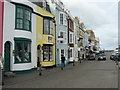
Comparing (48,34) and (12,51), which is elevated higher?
(48,34)

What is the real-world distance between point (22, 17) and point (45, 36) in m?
5.64

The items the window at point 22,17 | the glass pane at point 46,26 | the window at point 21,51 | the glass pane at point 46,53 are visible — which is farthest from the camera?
the glass pane at point 46,26

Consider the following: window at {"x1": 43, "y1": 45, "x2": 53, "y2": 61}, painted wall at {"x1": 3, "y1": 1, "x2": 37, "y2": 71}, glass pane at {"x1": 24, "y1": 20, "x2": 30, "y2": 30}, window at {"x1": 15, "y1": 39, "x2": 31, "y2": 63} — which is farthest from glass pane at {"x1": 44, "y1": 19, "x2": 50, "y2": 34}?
window at {"x1": 15, "y1": 39, "x2": 31, "y2": 63}

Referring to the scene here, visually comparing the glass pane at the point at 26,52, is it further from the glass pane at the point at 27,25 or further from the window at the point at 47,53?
the window at the point at 47,53

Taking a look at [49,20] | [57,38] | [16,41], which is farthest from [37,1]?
[16,41]

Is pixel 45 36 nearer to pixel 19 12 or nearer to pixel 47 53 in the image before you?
pixel 47 53

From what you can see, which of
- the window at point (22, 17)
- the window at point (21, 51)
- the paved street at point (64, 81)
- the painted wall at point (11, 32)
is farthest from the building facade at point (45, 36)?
the paved street at point (64, 81)

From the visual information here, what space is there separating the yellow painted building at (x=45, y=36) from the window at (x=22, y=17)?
9.30 feet

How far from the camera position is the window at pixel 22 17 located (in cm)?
1766

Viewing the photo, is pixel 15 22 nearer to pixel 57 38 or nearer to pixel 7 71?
pixel 7 71

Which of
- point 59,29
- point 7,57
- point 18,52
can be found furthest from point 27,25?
point 59,29

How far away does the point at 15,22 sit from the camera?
1739 centimetres

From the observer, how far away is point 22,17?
1795 centimetres

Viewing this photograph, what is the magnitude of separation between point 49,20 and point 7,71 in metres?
9.85
